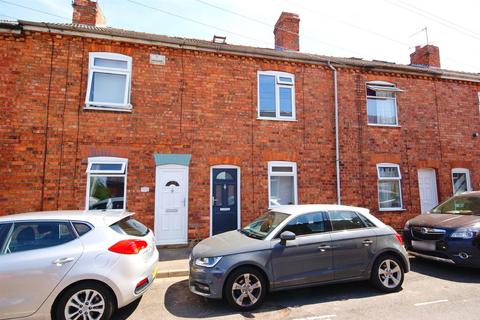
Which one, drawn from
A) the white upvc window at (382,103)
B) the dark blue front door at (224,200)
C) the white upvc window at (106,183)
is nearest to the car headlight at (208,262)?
the dark blue front door at (224,200)

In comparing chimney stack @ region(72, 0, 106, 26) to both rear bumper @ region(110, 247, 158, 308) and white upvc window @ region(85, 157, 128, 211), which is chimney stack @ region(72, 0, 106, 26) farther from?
rear bumper @ region(110, 247, 158, 308)

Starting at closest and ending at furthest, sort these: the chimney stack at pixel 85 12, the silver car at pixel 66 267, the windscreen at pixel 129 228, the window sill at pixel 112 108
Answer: the silver car at pixel 66 267 → the windscreen at pixel 129 228 → the window sill at pixel 112 108 → the chimney stack at pixel 85 12

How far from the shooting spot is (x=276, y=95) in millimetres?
9531

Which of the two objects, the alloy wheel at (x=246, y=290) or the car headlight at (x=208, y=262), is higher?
the car headlight at (x=208, y=262)

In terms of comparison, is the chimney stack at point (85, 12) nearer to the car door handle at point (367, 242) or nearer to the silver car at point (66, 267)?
the silver car at point (66, 267)

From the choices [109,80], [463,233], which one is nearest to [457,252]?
[463,233]

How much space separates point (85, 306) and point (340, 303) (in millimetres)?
3800

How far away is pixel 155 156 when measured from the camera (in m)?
8.20

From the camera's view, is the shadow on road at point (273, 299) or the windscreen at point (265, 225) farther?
the windscreen at point (265, 225)

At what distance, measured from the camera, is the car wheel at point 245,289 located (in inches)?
171

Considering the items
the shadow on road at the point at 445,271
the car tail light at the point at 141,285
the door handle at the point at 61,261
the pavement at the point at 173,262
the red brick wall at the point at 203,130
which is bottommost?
the shadow on road at the point at 445,271

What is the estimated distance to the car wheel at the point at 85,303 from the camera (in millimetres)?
3699

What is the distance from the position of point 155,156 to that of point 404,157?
8872 mm

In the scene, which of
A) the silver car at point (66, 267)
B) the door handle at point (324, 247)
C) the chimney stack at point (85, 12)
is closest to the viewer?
the silver car at point (66, 267)
